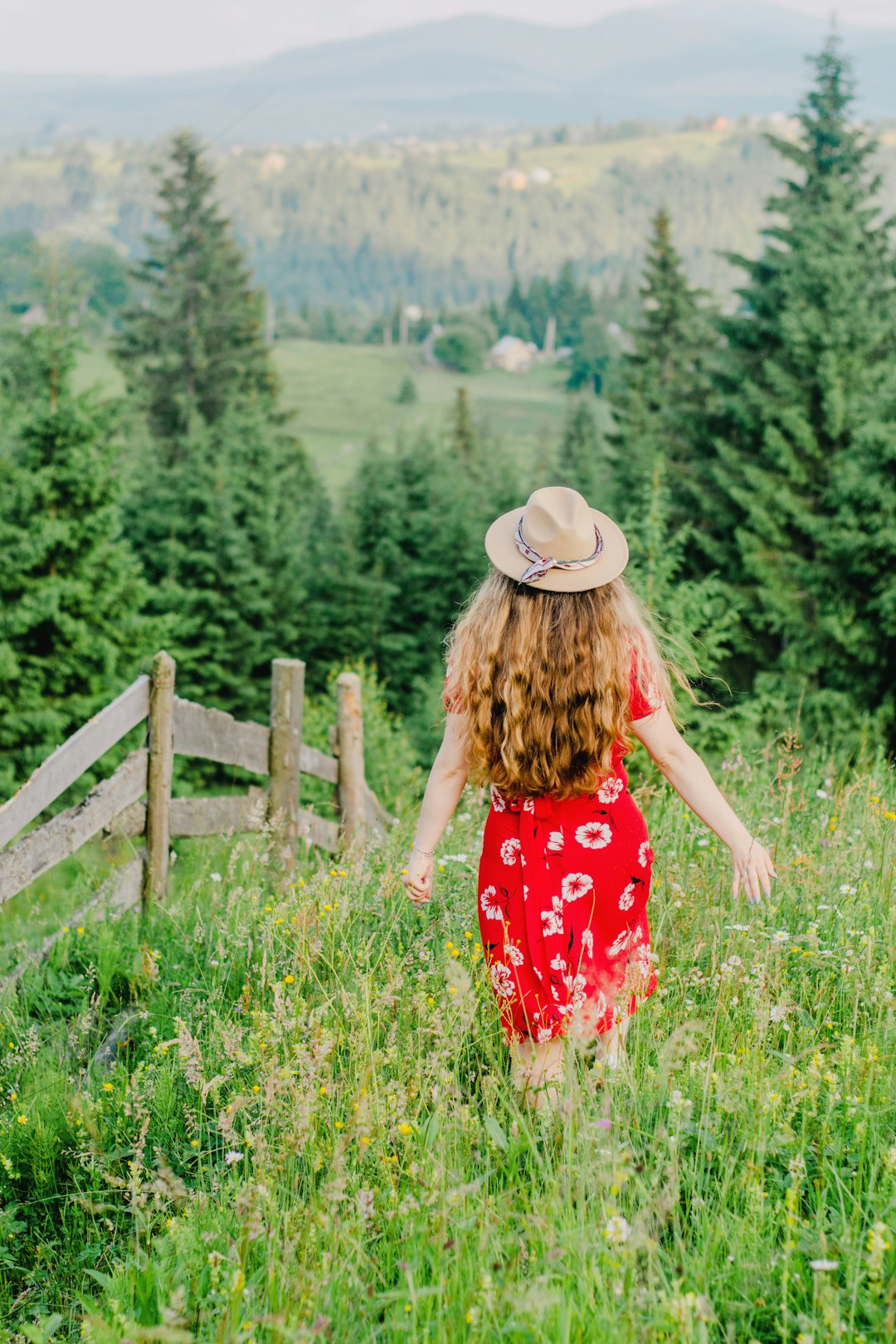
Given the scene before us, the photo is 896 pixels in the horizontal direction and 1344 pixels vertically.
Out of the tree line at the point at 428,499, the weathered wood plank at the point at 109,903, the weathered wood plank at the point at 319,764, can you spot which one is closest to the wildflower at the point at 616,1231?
the weathered wood plank at the point at 109,903

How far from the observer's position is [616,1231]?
1.99m

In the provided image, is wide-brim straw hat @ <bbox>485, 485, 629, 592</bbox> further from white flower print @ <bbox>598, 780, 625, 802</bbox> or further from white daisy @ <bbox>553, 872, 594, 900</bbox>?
white daisy @ <bbox>553, 872, 594, 900</bbox>

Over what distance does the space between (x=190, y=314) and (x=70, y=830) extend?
139 ft

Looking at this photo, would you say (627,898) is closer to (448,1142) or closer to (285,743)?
(448,1142)

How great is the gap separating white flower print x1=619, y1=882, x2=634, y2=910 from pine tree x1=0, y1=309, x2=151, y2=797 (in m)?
17.4

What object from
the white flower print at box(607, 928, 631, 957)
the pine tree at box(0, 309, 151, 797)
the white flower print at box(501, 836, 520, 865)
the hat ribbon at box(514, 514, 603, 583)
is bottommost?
the pine tree at box(0, 309, 151, 797)

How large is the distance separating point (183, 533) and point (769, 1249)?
29208mm

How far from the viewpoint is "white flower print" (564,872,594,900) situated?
2.90 m

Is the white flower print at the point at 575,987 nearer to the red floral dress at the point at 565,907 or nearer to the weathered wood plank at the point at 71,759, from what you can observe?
the red floral dress at the point at 565,907

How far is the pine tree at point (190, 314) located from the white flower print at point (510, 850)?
39991 millimetres

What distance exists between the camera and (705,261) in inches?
7500

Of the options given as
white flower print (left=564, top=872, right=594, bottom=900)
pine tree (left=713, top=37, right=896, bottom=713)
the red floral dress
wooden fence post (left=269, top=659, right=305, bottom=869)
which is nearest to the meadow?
the red floral dress

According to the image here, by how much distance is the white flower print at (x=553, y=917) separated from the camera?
2891 mm

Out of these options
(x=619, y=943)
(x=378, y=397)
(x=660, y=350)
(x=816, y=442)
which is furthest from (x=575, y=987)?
(x=378, y=397)
